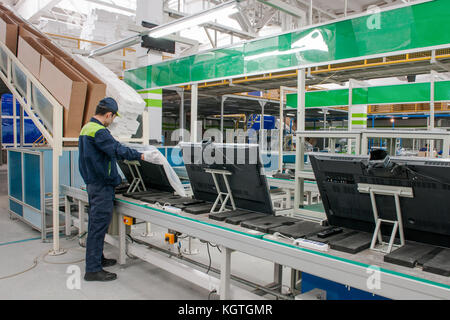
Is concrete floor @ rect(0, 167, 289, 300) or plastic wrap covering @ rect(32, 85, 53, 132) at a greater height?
plastic wrap covering @ rect(32, 85, 53, 132)

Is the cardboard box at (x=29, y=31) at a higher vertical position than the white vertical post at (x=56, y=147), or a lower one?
higher

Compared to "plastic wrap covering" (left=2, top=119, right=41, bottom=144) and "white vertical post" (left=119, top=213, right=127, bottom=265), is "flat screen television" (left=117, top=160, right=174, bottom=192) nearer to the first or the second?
"white vertical post" (left=119, top=213, right=127, bottom=265)

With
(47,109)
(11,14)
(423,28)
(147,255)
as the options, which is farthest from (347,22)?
(11,14)

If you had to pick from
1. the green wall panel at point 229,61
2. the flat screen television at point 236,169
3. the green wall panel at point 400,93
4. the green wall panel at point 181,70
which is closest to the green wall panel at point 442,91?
the green wall panel at point 400,93

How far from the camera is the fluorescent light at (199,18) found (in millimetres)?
3851

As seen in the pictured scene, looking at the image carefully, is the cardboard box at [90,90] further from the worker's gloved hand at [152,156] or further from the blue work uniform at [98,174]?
the worker's gloved hand at [152,156]

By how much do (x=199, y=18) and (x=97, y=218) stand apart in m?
2.75

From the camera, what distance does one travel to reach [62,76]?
431 centimetres

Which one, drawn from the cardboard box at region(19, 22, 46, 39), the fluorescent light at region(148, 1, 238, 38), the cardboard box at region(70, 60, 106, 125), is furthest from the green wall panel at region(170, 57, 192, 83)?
the cardboard box at region(70, 60, 106, 125)

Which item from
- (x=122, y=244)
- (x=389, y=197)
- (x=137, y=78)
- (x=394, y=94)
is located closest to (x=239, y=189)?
(x=389, y=197)

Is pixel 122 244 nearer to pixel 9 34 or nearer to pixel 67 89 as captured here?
pixel 67 89

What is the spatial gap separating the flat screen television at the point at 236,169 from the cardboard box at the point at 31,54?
300 cm

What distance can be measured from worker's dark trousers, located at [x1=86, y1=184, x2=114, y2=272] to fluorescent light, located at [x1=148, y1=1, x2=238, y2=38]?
7.56ft

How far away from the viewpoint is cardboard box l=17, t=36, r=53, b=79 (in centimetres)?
474
